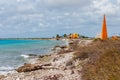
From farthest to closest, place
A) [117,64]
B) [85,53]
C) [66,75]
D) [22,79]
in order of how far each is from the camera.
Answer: [85,53] → [22,79] → [66,75] → [117,64]

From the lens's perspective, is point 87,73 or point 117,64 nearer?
point 117,64

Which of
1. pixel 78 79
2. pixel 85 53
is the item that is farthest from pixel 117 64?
pixel 85 53

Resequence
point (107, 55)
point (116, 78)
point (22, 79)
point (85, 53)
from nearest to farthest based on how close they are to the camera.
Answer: point (116, 78) < point (107, 55) < point (22, 79) < point (85, 53)

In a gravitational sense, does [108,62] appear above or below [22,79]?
above

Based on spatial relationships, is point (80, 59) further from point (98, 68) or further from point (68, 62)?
point (98, 68)

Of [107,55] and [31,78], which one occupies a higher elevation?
[107,55]

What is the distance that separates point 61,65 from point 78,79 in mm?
7639

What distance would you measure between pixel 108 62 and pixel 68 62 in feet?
30.7

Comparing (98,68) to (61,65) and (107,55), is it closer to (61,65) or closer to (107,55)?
(107,55)

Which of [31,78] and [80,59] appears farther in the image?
[80,59]

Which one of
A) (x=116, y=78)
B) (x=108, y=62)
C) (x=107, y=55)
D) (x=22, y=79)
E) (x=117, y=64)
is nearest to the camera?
(x=116, y=78)

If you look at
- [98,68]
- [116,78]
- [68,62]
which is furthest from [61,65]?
[116,78]

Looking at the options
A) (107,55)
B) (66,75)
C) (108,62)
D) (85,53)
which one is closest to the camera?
(108,62)

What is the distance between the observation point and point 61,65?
21953 millimetres
